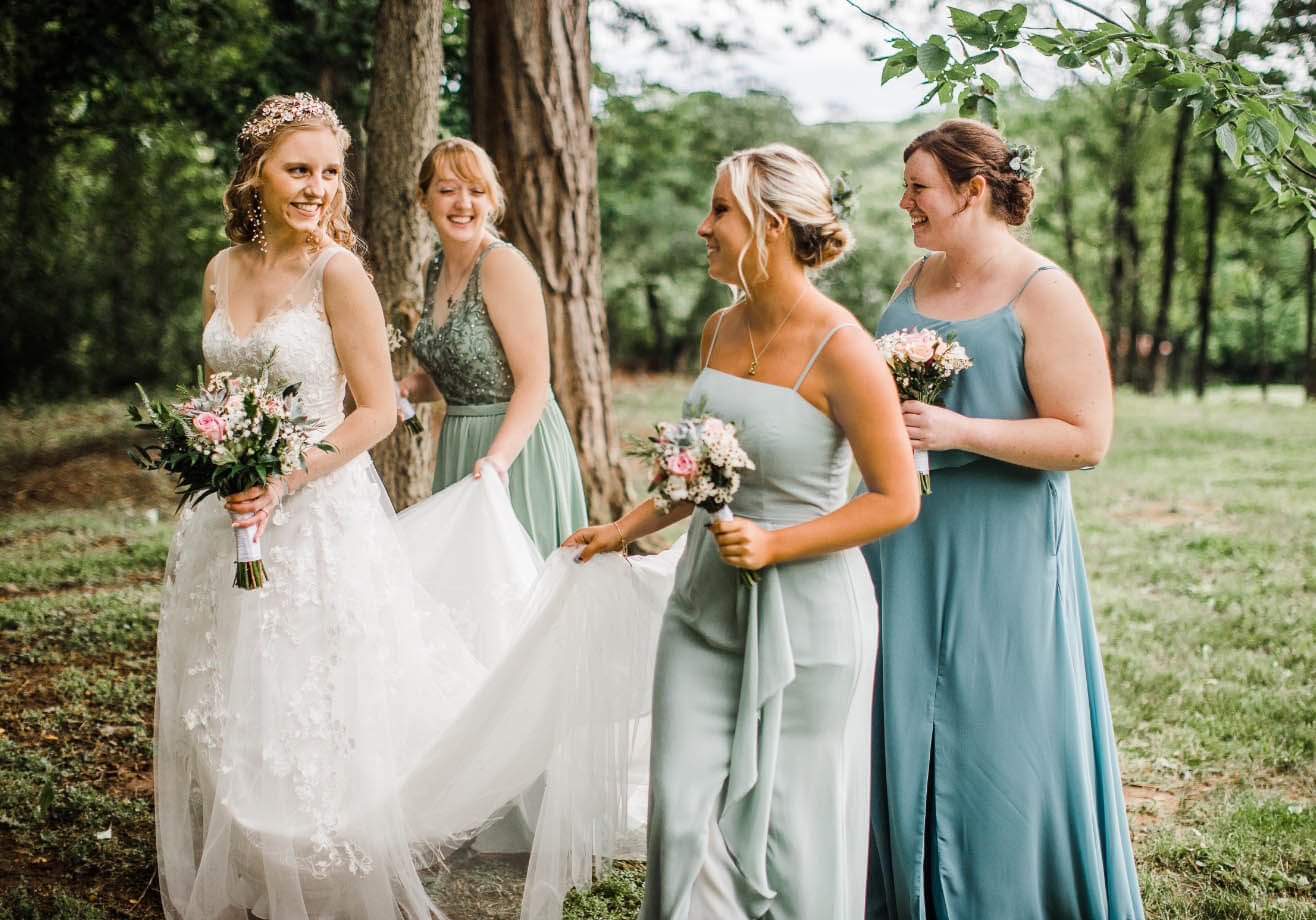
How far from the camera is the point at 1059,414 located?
10.6 feet

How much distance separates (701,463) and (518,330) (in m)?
2.11

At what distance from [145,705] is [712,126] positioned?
16530mm

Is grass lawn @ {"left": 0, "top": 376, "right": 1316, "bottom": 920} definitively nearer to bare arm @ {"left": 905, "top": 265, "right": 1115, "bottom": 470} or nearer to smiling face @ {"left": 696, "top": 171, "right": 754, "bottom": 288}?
bare arm @ {"left": 905, "top": 265, "right": 1115, "bottom": 470}

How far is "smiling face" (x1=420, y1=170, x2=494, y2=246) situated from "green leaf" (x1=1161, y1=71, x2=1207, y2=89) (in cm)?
261

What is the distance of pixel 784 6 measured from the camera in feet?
37.8

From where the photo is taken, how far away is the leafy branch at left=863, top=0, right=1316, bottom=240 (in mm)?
3393

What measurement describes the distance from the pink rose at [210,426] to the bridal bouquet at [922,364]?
1.94 metres

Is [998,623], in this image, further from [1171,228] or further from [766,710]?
[1171,228]

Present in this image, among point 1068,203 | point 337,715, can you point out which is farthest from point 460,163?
point 1068,203

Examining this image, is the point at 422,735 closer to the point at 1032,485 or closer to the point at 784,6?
the point at 1032,485

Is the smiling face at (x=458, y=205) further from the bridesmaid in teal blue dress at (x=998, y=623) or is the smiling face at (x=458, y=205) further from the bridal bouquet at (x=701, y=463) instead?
the bridal bouquet at (x=701, y=463)

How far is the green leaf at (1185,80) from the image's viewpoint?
131 inches

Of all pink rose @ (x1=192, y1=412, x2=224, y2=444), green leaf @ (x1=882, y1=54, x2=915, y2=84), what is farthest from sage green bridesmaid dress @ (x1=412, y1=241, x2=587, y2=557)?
green leaf @ (x1=882, y1=54, x2=915, y2=84)

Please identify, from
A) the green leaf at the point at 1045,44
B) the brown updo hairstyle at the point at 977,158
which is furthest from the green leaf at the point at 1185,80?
the brown updo hairstyle at the point at 977,158
